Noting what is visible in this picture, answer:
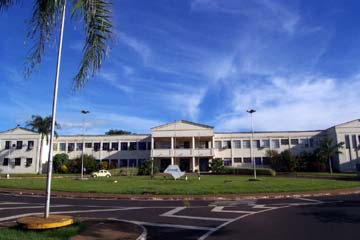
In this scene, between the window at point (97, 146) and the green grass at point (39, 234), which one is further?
the window at point (97, 146)

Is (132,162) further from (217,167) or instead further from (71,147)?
(217,167)

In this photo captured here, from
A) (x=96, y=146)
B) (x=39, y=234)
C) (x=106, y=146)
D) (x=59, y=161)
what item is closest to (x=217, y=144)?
(x=106, y=146)

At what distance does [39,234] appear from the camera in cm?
697

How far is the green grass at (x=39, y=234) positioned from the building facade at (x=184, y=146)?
4638cm

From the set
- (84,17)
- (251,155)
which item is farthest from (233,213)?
(251,155)

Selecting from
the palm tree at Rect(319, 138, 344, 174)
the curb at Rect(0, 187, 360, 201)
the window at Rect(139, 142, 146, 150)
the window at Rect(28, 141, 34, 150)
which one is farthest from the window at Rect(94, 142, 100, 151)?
the curb at Rect(0, 187, 360, 201)

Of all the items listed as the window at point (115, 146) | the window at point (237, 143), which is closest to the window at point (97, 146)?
the window at point (115, 146)

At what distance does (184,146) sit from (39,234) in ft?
170

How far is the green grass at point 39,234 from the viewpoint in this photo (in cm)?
665

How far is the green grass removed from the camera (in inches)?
262

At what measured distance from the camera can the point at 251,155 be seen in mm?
56812

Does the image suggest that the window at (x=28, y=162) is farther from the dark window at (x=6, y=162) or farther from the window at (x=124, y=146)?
the window at (x=124, y=146)

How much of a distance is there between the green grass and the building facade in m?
46.4

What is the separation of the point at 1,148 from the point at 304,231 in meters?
64.8
